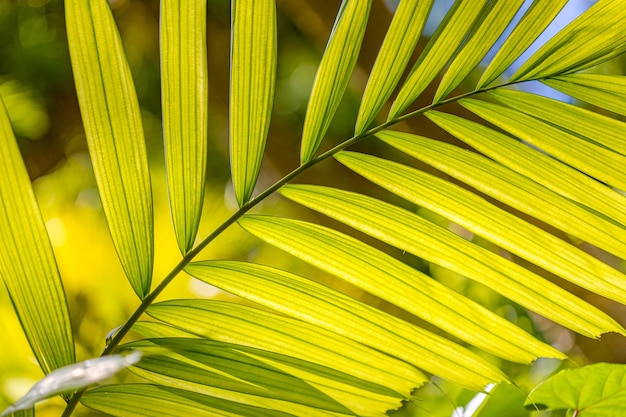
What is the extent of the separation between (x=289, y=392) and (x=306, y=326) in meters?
0.07

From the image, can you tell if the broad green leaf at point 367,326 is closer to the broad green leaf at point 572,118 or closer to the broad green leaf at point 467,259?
the broad green leaf at point 467,259

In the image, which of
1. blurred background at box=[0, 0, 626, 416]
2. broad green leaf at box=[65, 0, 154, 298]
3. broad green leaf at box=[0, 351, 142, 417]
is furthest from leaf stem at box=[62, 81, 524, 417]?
blurred background at box=[0, 0, 626, 416]

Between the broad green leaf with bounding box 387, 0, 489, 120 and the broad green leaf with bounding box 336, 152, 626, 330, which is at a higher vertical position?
the broad green leaf with bounding box 387, 0, 489, 120

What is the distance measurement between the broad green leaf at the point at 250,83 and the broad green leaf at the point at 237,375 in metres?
0.15

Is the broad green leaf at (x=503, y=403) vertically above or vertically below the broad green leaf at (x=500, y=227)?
below

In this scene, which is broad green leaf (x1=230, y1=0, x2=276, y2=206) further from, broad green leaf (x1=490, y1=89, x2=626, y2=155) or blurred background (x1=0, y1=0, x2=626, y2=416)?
blurred background (x1=0, y1=0, x2=626, y2=416)

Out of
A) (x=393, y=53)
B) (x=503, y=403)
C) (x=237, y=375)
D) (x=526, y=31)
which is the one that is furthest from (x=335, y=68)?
(x=503, y=403)

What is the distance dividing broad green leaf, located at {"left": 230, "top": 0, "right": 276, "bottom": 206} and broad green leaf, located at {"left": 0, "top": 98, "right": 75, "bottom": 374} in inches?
6.9

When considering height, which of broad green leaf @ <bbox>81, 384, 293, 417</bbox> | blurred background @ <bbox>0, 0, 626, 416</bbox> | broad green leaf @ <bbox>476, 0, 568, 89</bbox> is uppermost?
blurred background @ <bbox>0, 0, 626, 416</bbox>

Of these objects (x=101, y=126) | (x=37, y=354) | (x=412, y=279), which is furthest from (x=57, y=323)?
(x=412, y=279)

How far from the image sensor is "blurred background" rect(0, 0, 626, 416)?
1.29 meters

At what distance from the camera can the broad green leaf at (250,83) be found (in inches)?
19.2

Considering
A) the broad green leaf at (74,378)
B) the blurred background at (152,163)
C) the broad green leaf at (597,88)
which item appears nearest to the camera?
the broad green leaf at (74,378)

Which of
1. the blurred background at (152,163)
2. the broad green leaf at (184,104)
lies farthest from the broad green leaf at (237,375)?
the blurred background at (152,163)
